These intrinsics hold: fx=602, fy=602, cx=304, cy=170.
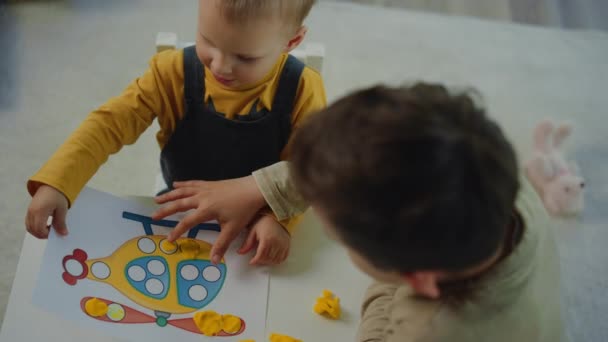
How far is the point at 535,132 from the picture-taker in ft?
4.26

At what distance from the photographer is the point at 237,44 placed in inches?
26.7

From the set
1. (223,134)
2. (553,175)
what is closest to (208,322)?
(223,134)

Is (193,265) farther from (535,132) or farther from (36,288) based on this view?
(535,132)


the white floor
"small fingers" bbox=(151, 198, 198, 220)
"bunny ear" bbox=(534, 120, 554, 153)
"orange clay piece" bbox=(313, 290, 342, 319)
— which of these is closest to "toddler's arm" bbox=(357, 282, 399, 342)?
"orange clay piece" bbox=(313, 290, 342, 319)

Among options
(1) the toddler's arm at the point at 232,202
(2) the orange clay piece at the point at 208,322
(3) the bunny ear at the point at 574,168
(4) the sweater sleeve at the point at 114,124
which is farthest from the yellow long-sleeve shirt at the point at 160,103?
(3) the bunny ear at the point at 574,168

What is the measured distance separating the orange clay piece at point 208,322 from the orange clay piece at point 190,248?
0.24ft

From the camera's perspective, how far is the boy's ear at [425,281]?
466mm

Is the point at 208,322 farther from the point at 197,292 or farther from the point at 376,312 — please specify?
the point at 376,312

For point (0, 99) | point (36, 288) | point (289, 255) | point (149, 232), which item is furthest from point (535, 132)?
point (0, 99)

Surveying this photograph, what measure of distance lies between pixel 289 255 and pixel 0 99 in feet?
3.03

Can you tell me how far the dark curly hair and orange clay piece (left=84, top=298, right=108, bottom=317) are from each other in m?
0.31

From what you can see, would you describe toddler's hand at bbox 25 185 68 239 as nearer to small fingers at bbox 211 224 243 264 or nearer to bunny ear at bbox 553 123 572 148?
small fingers at bbox 211 224 243 264

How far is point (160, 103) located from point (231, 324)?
309mm

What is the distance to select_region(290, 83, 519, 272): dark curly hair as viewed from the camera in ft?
1.31
